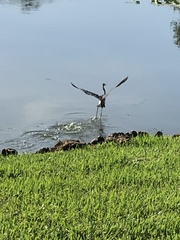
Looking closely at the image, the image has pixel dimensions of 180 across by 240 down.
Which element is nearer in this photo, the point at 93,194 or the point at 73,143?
the point at 93,194

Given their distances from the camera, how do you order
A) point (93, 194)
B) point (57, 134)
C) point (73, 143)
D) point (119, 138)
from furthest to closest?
point (57, 134), point (119, 138), point (73, 143), point (93, 194)

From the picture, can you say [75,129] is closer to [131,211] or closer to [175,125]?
[175,125]

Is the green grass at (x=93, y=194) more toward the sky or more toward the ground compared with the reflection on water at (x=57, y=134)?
more toward the sky

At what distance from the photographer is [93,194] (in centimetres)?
327

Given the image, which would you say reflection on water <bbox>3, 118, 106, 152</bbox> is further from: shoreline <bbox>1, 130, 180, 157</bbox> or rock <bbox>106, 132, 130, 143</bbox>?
rock <bbox>106, 132, 130, 143</bbox>

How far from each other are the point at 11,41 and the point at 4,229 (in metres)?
6.90

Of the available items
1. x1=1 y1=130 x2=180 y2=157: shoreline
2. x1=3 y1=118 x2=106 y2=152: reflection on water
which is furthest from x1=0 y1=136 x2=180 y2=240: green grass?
x1=3 y1=118 x2=106 y2=152: reflection on water

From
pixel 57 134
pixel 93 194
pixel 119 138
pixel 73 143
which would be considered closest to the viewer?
pixel 93 194

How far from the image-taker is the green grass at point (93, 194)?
283 cm

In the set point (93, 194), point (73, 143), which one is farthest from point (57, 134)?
point (93, 194)

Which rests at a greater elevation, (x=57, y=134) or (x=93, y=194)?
(x=93, y=194)

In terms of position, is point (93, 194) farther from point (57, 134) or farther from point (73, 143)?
point (57, 134)

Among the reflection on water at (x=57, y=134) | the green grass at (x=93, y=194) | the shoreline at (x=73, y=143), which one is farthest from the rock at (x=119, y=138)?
the reflection on water at (x=57, y=134)

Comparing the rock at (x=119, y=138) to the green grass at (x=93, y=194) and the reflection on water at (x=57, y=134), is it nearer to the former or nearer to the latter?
the green grass at (x=93, y=194)
